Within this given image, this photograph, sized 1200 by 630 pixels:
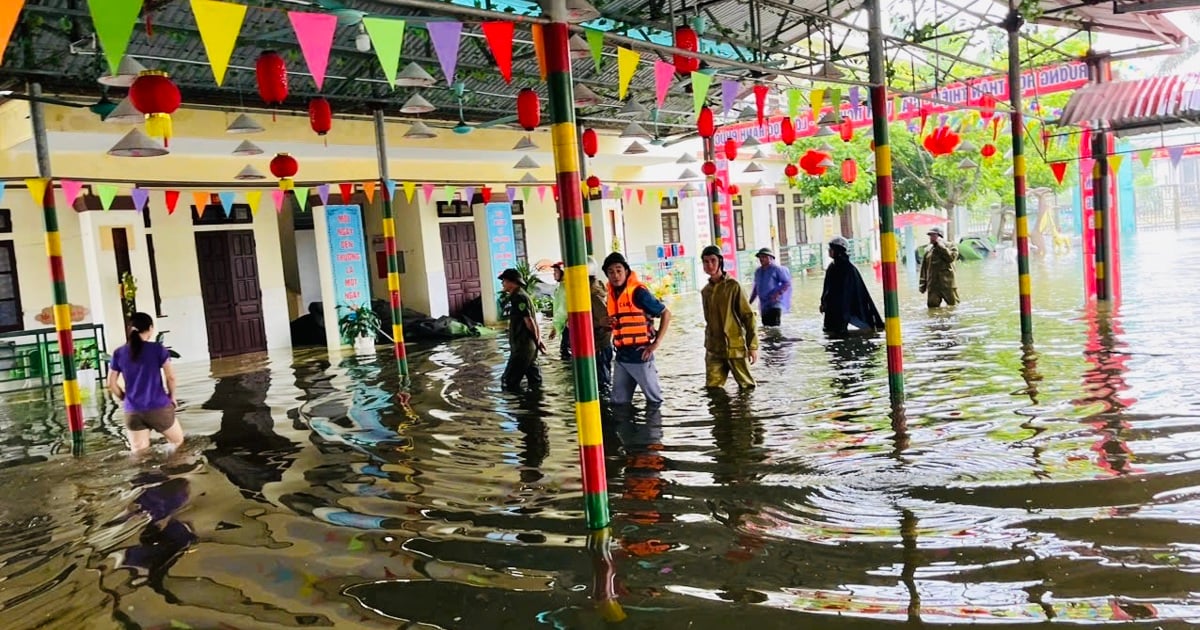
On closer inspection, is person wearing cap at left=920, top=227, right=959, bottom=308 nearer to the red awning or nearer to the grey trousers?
the red awning

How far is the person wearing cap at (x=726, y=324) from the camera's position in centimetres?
841

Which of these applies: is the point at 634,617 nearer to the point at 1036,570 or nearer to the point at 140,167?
the point at 1036,570

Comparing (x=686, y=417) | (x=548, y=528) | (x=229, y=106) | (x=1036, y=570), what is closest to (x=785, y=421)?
(x=686, y=417)

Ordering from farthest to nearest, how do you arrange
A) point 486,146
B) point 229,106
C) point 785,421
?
point 486,146, point 229,106, point 785,421

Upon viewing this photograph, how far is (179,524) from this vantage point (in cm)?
548

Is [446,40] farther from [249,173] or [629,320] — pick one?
[249,173]

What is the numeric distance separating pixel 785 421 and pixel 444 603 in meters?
4.05

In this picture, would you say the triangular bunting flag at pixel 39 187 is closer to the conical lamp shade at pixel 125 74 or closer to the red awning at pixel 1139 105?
the conical lamp shade at pixel 125 74

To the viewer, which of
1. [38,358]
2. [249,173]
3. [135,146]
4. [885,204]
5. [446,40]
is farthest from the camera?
[249,173]

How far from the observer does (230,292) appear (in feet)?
54.9

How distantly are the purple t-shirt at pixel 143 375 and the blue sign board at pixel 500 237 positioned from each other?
13199 millimetres

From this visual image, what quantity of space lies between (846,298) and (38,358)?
11.8m

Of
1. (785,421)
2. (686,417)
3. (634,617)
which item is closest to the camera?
(634,617)

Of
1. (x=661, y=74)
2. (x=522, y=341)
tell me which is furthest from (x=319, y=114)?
(x=661, y=74)
